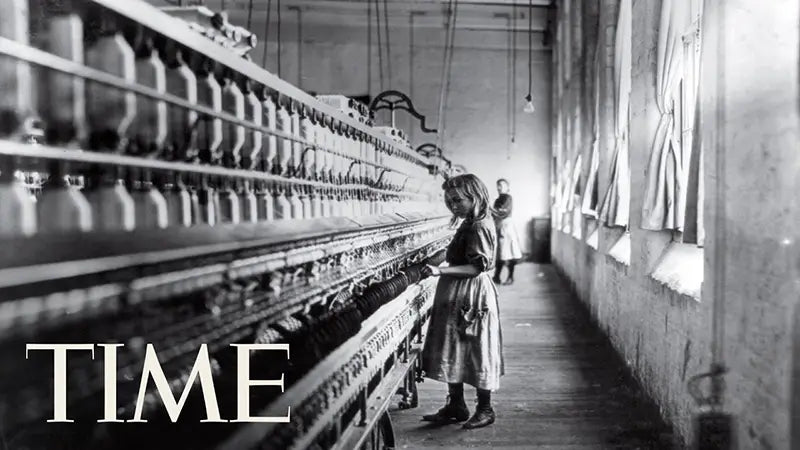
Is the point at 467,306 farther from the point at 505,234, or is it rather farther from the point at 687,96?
the point at 505,234

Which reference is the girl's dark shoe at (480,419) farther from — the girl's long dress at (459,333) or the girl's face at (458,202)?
the girl's face at (458,202)

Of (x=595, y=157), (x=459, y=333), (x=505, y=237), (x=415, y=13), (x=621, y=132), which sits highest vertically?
(x=415, y=13)

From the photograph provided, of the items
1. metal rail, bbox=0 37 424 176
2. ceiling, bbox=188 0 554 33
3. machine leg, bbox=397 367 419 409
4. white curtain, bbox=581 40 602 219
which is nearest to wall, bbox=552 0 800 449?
machine leg, bbox=397 367 419 409

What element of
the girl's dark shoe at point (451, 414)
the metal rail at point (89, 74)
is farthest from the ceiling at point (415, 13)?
the metal rail at point (89, 74)

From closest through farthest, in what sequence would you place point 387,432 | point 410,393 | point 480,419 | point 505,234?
1. point 387,432
2. point 480,419
3. point 410,393
4. point 505,234

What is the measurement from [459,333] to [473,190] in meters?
0.88

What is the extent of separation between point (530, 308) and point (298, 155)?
6783 mm

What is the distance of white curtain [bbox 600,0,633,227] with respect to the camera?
6.36 m

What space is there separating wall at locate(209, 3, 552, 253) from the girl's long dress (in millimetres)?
12264

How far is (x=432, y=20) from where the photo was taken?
15.9 m

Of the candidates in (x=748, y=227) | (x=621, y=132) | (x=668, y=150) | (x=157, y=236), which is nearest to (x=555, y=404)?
(x=668, y=150)

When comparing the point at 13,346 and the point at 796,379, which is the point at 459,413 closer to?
the point at 796,379

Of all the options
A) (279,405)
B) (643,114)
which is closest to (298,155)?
(279,405)

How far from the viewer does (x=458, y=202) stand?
4.04 m
